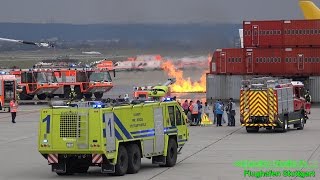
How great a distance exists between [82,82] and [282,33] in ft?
59.6

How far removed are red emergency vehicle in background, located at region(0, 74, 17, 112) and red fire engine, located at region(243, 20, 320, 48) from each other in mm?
20009

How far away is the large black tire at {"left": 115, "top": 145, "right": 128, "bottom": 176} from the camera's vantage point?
23075mm

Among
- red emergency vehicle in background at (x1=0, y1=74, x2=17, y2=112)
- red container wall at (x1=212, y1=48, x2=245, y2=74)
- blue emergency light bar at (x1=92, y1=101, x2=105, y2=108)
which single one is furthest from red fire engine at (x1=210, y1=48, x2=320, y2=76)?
blue emergency light bar at (x1=92, y1=101, x2=105, y2=108)

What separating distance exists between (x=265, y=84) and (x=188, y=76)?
35.3 m

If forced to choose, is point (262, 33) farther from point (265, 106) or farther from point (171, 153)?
point (171, 153)

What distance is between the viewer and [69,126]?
2289 cm

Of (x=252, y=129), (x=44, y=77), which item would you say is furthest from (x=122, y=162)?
(x=44, y=77)

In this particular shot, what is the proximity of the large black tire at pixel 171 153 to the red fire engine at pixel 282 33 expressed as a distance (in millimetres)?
44494

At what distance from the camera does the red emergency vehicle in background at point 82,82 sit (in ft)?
244

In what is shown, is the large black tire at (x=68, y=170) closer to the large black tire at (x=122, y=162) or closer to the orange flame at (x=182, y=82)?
the large black tire at (x=122, y=162)

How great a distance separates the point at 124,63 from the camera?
8506 centimetres

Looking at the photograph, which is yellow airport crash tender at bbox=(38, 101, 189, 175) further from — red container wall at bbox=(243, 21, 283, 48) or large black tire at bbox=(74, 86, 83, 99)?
large black tire at bbox=(74, 86, 83, 99)

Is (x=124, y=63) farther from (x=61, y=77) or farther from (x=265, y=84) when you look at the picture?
(x=265, y=84)

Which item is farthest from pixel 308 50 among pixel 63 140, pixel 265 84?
pixel 63 140
